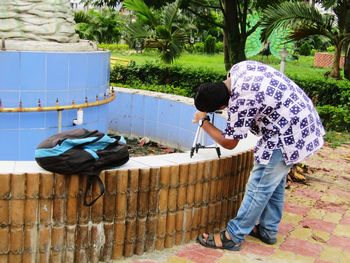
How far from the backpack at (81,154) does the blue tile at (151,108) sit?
4.49m

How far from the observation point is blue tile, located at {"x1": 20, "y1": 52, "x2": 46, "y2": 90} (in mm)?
5941

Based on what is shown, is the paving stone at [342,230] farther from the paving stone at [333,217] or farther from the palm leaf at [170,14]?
the palm leaf at [170,14]

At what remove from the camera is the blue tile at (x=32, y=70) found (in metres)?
5.94

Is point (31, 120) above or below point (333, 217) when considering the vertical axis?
above

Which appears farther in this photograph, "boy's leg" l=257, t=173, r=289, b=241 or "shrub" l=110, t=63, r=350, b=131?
"shrub" l=110, t=63, r=350, b=131

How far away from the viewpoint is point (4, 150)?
238 inches

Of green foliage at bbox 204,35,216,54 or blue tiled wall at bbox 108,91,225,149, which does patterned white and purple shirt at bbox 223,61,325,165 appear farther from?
green foliage at bbox 204,35,216,54

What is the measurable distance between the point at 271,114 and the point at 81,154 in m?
1.36

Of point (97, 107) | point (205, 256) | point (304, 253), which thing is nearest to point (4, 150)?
point (97, 107)

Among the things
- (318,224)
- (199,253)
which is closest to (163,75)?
(318,224)

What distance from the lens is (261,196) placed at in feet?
13.0

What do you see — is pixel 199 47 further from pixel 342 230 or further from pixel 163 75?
pixel 342 230

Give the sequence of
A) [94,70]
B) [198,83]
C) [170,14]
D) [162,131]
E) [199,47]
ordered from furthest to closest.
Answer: [199,47], [198,83], [170,14], [162,131], [94,70]

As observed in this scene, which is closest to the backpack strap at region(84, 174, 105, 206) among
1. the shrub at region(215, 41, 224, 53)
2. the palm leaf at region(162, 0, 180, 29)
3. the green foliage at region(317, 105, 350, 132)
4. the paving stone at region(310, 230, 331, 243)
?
the paving stone at region(310, 230, 331, 243)
